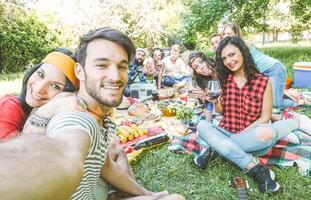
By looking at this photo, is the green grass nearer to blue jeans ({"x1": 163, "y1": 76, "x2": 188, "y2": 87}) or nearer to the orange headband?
the orange headband

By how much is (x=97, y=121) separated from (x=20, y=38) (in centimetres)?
1230

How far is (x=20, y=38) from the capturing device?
43.1 feet

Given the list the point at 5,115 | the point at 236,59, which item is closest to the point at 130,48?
the point at 5,115

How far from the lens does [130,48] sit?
2.18m

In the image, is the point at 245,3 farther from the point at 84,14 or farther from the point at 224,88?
the point at 224,88

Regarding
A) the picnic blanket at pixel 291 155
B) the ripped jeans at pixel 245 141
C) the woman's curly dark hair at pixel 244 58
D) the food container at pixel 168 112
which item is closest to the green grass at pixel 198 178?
the picnic blanket at pixel 291 155

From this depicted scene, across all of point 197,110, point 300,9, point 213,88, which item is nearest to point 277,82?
point 197,110

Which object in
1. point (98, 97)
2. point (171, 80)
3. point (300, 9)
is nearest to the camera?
point (98, 97)

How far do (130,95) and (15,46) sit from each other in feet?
24.9

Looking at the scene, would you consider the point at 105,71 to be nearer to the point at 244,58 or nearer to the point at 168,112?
the point at 244,58

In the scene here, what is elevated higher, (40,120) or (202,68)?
(40,120)

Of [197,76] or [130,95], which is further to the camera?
[130,95]

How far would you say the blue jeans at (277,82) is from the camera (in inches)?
227

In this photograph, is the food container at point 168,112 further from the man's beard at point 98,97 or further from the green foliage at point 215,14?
the green foliage at point 215,14
